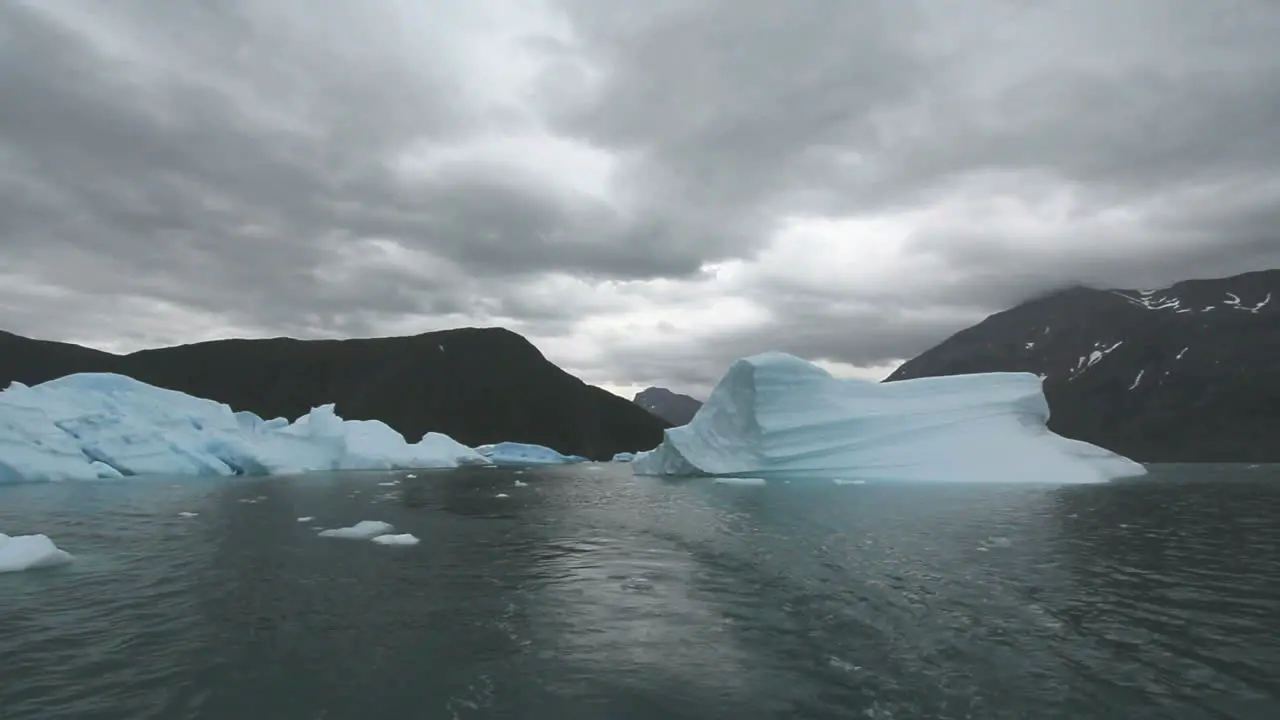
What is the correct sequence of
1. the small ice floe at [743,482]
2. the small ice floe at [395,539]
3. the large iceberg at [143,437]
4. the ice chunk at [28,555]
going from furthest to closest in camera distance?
the large iceberg at [143,437]
the small ice floe at [743,482]
the small ice floe at [395,539]
the ice chunk at [28,555]

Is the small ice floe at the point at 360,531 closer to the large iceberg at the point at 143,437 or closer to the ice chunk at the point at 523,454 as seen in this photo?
the large iceberg at the point at 143,437

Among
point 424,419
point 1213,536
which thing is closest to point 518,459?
point 424,419

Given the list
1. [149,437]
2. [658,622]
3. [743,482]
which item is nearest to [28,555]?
[658,622]

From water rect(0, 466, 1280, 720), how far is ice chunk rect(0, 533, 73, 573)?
545mm

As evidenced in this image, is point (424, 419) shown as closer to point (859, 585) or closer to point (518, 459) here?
point (518, 459)

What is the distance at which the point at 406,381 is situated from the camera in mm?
142500

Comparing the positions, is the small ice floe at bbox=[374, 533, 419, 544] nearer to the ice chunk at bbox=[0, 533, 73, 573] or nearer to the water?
the water

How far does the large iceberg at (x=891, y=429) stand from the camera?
33.0 m

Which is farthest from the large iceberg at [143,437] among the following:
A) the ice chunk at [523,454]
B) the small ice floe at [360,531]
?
the ice chunk at [523,454]

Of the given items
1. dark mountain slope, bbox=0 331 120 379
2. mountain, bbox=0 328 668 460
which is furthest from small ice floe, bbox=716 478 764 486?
dark mountain slope, bbox=0 331 120 379

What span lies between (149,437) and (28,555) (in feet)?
123

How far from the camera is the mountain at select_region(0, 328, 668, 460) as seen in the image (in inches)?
5059

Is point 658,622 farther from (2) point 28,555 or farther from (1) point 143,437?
(1) point 143,437

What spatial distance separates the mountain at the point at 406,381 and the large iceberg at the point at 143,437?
75.5m
